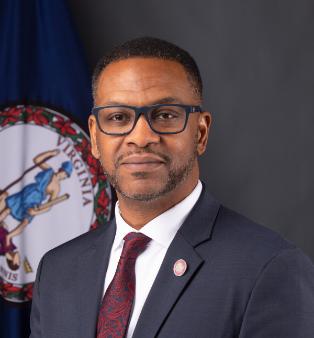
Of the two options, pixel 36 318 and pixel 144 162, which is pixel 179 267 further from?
pixel 36 318

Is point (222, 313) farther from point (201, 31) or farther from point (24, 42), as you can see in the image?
point (201, 31)

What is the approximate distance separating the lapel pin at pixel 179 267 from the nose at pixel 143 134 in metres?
0.33

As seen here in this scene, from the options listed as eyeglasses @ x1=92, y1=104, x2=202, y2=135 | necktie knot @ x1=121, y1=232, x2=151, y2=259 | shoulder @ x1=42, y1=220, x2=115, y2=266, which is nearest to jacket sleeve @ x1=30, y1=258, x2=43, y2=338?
shoulder @ x1=42, y1=220, x2=115, y2=266

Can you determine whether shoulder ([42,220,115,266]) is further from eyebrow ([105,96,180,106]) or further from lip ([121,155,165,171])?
eyebrow ([105,96,180,106])

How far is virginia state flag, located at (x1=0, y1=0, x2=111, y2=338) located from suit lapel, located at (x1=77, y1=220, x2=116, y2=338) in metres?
0.74

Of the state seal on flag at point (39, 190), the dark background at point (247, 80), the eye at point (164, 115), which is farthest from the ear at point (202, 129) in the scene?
the dark background at point (247, 80)

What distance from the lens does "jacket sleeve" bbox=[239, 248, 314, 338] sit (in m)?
1.54

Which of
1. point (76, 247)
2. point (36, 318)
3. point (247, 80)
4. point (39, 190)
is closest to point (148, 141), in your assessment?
point (76, 247)

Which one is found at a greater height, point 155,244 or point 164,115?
point 164,115

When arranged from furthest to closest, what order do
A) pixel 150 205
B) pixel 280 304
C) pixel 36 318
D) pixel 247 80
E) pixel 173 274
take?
1. pixel 247 80
2. pixel 36 318
3. pixel 150 205
4. pixel 173 274
5. pixel 280 304

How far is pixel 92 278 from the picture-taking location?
1913 mm

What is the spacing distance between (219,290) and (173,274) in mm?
135

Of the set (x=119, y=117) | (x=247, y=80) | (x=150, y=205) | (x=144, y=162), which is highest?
(x=247, y=80)

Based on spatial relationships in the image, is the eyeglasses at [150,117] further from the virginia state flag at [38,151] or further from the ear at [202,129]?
the virginia state flag at [38,151]
